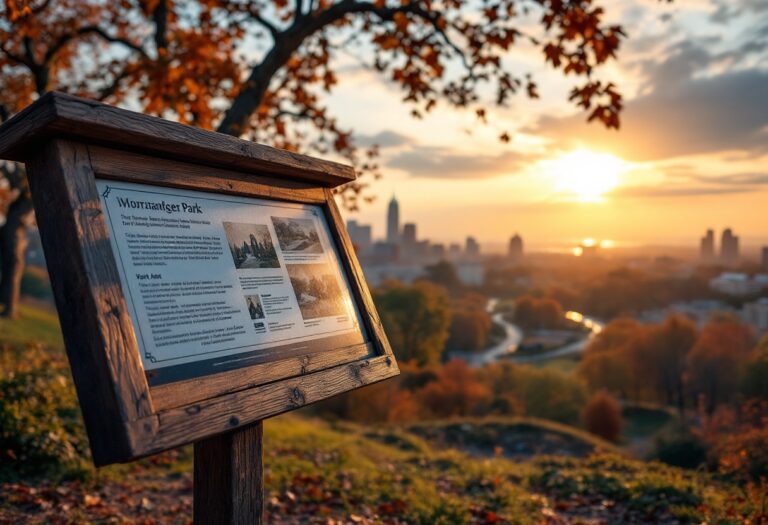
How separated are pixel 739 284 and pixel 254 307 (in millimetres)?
111071

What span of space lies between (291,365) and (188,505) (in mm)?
3336

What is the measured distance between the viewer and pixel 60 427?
6.07 metres

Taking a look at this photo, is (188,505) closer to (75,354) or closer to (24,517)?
(24,517)

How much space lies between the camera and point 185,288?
2414 mm

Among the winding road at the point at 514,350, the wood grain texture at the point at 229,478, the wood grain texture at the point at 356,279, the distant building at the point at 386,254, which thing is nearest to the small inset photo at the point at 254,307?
the wood grain texture at the point at 229,478

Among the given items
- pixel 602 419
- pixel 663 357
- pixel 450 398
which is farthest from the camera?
pixel 663 357

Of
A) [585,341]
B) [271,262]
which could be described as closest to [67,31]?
[271,262]

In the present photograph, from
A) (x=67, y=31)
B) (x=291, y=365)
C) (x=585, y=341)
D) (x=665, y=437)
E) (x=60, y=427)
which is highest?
(x=67, y=31)

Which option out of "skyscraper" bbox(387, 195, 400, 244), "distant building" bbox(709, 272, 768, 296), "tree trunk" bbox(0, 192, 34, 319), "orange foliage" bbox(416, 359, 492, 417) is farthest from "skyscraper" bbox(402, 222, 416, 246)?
"tree trunk" bbox(0, 192, 34, 319)

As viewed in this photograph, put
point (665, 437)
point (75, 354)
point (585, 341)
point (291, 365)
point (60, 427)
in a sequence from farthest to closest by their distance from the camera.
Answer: point (585, 341) → point (665, 437) → point (60, 427) → point (291, 365) → point (75, 354)

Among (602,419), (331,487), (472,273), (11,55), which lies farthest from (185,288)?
(472,273)

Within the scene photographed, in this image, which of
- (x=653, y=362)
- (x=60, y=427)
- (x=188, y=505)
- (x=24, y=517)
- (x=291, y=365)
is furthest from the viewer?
(x=653, y=362)

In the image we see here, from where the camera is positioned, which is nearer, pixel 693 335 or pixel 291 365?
pixel 291 365

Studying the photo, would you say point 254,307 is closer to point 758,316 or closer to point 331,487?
point 331,487
